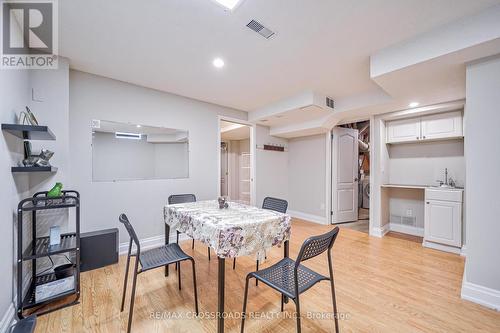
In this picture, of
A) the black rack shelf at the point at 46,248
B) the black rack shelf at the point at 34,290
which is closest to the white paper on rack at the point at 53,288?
the black rack shelf at the point at 34,290

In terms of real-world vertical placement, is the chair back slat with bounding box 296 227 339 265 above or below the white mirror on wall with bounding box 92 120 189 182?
below

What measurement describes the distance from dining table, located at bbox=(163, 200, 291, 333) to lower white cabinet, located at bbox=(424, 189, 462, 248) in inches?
109

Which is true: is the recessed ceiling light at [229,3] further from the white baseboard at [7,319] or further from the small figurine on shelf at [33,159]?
Answer: the white baseboard at [7,319]

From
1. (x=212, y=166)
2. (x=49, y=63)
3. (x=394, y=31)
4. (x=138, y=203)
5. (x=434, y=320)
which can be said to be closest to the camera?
(x=434, y=320)

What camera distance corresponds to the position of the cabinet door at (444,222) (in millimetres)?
3062

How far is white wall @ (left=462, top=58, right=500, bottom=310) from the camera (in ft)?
6.18

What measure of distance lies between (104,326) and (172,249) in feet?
2.33

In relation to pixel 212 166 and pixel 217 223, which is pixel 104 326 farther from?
pixel 212 166

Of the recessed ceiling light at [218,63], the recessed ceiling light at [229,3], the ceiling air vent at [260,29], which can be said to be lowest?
the recessed ceiling light at [218,63]

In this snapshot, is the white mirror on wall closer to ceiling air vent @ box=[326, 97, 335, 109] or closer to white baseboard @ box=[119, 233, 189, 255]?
white baseboard @ box=[119, 233, 189, 255]

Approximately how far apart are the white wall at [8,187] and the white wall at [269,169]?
12.1 feet

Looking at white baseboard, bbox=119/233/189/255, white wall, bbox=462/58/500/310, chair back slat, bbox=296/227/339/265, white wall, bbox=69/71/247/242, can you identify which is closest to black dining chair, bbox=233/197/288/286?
chair back slat, bbox=296/227/339/265

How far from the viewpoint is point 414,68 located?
2131 millimetres

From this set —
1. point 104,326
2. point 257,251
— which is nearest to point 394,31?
point 257,251
